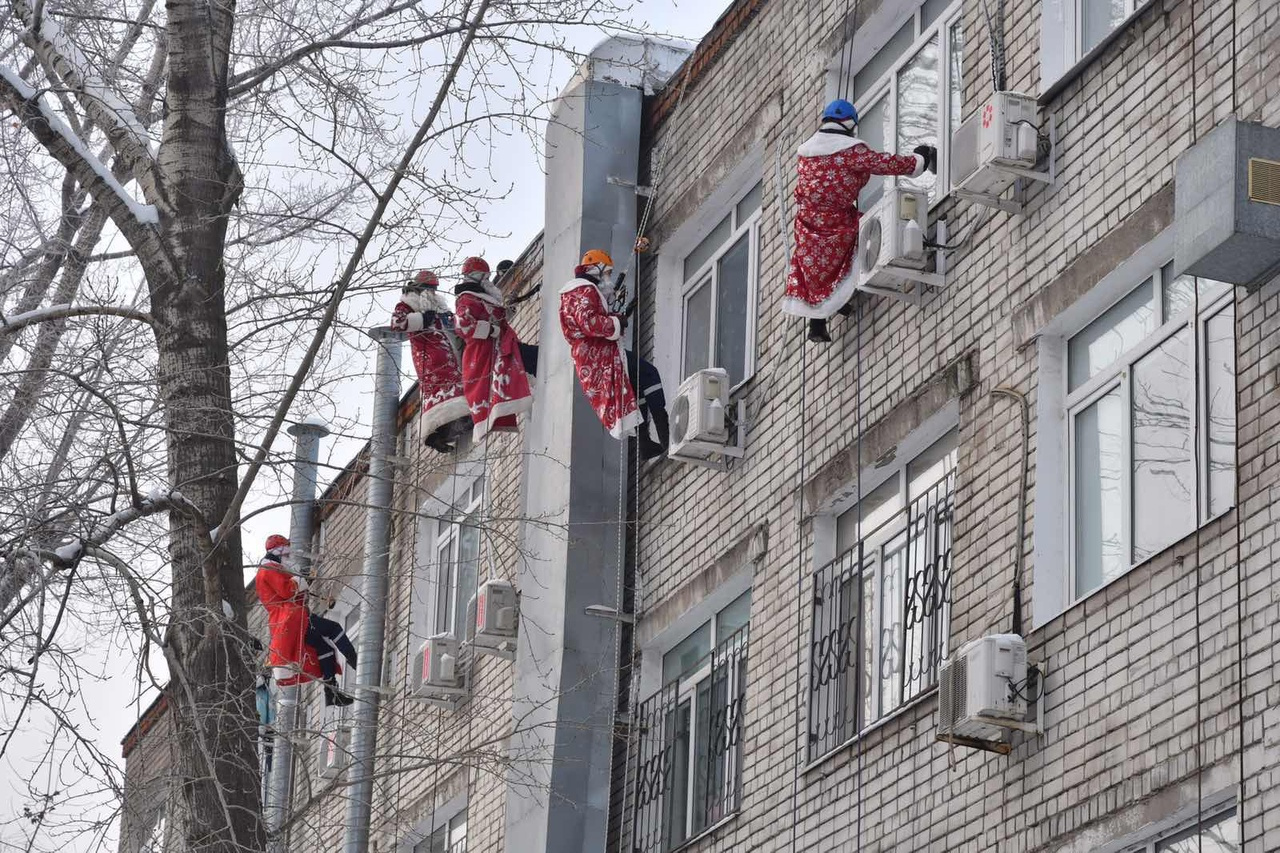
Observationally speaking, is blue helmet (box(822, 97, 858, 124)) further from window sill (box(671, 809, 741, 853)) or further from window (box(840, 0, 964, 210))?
window sill (box(671, 809, 741, 853))

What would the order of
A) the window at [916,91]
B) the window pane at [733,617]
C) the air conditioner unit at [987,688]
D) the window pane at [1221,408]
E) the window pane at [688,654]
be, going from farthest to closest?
1. the window pane at [688,654]
2. the window pane at [733,617]
3. the window at [916,91]
4. the air conditioner unit at [987,688]
5. the window pane at [1221,408]

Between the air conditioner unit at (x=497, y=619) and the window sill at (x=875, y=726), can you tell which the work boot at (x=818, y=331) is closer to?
the window sill at (x=875, y=726)

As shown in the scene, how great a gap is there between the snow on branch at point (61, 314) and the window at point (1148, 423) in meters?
4.77

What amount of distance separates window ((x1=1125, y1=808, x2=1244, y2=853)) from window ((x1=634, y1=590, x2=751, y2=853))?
4534 mm

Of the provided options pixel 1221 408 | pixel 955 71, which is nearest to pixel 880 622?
pixel 955 71

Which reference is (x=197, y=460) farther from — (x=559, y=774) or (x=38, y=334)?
(x=559, y=774)

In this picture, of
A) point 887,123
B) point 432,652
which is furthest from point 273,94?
point 432,652

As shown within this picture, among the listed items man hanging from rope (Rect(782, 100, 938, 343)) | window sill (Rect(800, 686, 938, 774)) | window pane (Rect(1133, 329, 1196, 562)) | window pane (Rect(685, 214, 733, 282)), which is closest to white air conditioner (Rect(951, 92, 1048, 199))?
man hanging from rope (Rect(782, 100, 938, 343))

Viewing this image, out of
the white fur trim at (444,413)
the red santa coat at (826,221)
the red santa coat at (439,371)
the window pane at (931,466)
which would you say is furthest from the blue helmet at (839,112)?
the white fur trim at (444,413)

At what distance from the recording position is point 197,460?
444 inches

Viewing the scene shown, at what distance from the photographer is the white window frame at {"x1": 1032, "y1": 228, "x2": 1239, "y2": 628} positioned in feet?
Result: 33.7

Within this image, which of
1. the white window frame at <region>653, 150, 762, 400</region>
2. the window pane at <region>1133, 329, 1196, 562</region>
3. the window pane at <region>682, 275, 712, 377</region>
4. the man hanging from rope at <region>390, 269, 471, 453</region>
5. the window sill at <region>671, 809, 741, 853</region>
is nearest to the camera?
the window pane at <region>1133, 329, 1196, 562</region>

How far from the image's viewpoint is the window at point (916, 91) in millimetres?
12672

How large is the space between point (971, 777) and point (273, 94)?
5342mm
